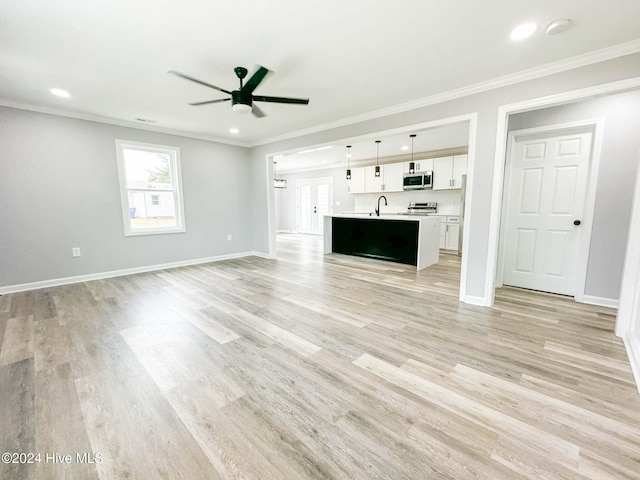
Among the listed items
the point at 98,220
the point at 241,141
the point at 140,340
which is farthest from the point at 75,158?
the point at 140,340

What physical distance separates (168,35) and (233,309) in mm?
2608

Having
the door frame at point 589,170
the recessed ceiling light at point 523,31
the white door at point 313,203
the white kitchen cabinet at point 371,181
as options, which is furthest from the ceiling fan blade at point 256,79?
the white door at point 313,203

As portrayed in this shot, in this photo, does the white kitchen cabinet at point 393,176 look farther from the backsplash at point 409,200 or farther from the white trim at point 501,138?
the white trim at point 501,138

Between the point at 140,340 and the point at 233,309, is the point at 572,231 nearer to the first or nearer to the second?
the point at 233,309

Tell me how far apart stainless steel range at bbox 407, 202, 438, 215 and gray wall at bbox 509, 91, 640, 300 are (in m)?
3.84

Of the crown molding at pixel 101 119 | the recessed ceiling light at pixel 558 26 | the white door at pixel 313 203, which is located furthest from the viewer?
the white door at pixel 313 203

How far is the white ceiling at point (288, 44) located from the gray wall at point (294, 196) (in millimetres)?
5588

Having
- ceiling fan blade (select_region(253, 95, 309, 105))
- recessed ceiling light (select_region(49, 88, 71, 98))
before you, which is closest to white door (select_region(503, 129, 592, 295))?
ceiling fan blade (select_region(253, 95, 309, 105))

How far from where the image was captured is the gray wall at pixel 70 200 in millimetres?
3566

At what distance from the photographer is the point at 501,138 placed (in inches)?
113

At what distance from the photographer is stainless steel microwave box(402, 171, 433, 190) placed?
6.57 metres

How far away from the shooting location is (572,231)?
333 centimetres

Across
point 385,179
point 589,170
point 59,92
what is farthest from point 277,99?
point 385,179

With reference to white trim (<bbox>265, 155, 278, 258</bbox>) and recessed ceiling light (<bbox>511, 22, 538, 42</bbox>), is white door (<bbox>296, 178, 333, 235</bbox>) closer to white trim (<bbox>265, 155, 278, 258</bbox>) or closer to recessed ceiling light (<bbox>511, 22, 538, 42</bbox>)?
white trim (<bbox>265, 155, 278, 258</bbox>)
